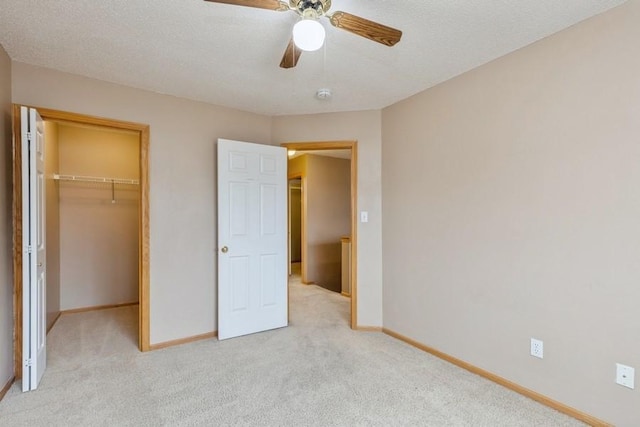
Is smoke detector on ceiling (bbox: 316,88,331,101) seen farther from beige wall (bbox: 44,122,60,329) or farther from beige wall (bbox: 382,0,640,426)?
beige wall (bbox: 44,122,60,329)

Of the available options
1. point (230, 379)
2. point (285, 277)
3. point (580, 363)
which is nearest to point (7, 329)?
point (230, 379)

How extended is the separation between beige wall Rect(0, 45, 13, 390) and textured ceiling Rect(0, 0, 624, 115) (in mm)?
256

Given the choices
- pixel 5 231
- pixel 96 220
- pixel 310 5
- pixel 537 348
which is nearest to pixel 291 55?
pixel 310 5

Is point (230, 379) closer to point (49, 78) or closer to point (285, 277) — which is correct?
point (285, 277)

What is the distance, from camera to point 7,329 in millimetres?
2236

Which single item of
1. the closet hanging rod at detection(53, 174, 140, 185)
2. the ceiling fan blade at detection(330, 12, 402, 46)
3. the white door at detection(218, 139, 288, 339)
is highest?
the ceiling fan blade at detection(330, 12, 402, 46)

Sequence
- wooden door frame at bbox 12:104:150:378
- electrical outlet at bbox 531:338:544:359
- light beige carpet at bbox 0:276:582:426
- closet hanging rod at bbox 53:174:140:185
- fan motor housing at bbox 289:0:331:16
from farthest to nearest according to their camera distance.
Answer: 1. closet hanging rod at bbox 53:174:140:185
2. wooden door frame at bbox 12:104:150:378
3. electrical outlet at bbox 531:338:544:359
4. light beige carpet at bbox 0:276:582:426
5. fan motor housing at bbox 289:0:331:16

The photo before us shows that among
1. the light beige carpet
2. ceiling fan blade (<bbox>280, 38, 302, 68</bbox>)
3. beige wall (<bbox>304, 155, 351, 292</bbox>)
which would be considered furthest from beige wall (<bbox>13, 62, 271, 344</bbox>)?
beige wall (<bbox>304, 155, 351, 292</bbox>)

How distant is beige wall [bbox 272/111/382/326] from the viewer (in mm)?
3453

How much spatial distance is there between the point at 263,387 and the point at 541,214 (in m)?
2.23

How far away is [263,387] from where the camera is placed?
2.28m

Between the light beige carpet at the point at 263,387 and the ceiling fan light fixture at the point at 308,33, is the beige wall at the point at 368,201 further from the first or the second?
the ceiling fan light fixture at the point at 308,33

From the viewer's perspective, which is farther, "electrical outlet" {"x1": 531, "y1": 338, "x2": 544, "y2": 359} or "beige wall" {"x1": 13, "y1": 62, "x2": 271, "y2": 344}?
"beige wall" {"x1": 13, "y1": 62, "x2": 271, "y2": 344}

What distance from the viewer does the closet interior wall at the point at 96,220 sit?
4.02 m
